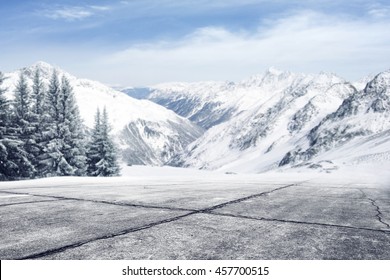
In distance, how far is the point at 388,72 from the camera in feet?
393

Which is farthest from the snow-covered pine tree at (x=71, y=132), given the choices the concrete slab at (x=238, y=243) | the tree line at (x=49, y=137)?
the concrete slab at (x=238, y=243)

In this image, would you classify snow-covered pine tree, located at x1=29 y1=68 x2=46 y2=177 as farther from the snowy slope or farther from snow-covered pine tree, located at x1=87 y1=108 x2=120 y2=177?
the snowy slope

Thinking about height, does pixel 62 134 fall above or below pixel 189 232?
above

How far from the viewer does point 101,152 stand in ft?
132

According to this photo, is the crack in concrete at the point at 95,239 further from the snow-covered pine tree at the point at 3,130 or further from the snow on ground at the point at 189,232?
the snow-covered pine tree at the point at 3,130

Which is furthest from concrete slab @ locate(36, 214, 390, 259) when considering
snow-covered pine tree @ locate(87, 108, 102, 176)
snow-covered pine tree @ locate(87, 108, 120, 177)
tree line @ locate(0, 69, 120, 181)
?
snow-covered pine tree @ locate(87, 108, 102, 176)

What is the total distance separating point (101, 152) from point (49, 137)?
545cm

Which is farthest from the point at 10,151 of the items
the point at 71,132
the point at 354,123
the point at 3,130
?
the point at 354,123

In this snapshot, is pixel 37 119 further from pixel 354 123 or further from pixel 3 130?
pixel 354 123

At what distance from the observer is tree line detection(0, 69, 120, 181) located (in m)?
34.2
